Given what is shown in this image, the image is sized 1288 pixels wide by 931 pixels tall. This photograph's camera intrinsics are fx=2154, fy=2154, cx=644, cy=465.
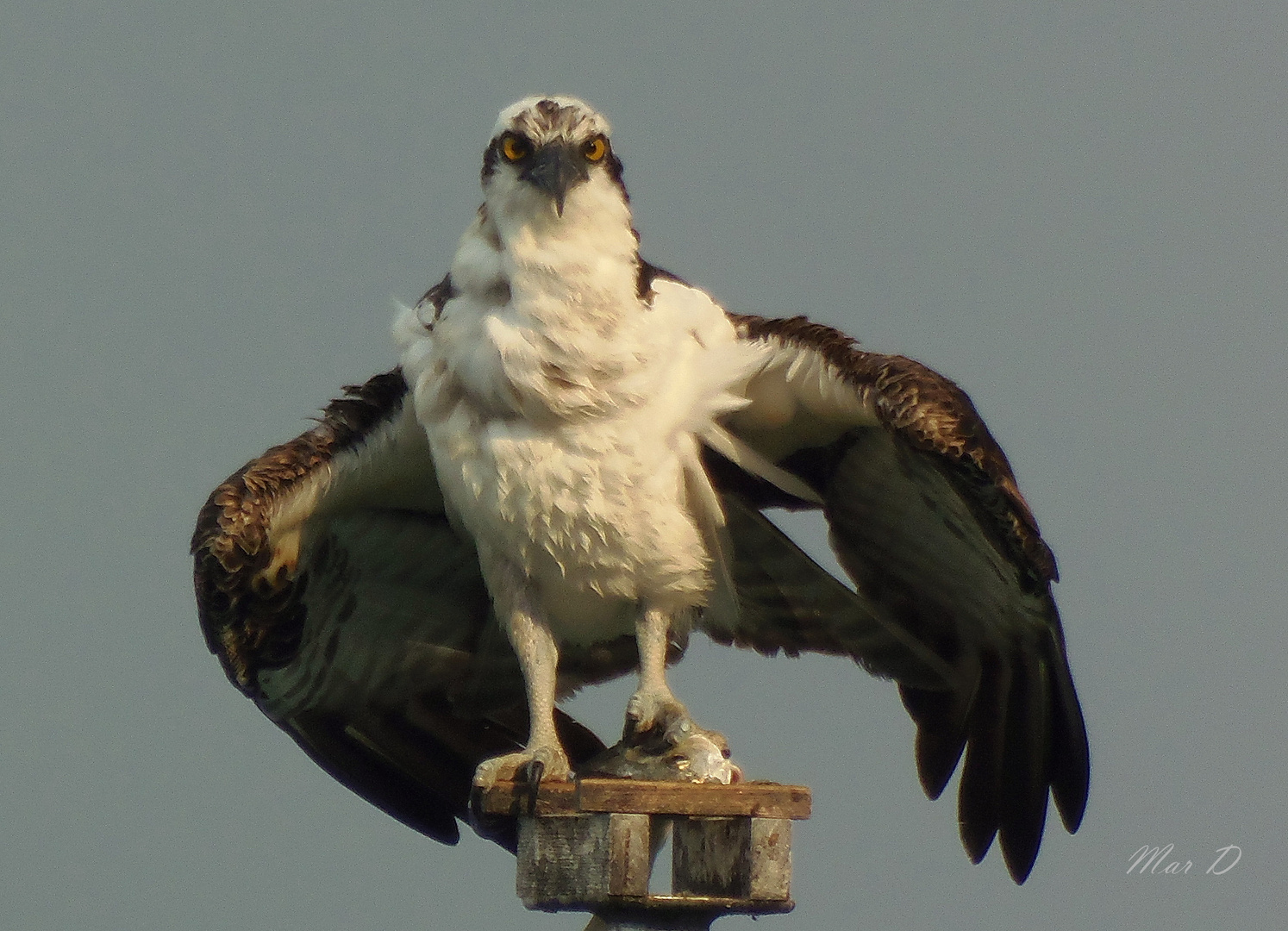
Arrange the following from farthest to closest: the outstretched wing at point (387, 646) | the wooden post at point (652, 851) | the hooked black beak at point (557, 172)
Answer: the outstretched wing at point (387, 646)
the hooked black beak at point (557, 172)
the wooden post at point (652, 851)

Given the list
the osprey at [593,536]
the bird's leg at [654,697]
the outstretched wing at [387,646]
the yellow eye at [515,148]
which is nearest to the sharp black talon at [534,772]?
the osprey at [593,536]

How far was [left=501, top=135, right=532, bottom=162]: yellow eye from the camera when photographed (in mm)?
8156

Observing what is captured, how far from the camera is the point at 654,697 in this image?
8.17m

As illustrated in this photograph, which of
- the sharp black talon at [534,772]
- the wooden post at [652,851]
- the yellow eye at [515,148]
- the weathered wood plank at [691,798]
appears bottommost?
the wooden post at [652,851]

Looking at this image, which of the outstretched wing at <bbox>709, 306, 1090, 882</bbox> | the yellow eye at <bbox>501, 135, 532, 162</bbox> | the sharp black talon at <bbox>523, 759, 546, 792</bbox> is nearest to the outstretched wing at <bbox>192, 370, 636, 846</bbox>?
the outstretched wing at <bbox>709, 306, 1090, 882</bbox>

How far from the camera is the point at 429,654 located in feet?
31.4

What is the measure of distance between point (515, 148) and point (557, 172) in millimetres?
265

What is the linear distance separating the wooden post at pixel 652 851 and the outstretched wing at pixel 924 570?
56.0 inches

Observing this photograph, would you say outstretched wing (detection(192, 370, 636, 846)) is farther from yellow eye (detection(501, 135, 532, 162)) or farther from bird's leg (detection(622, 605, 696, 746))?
yellow eye (detection(501, 135, 532, 162))

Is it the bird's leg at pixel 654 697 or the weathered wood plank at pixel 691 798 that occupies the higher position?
the bird's leg at pixel 654 697

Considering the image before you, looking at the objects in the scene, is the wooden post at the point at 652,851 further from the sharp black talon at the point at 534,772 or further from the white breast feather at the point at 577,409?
the white breast feather at the point at 577,409

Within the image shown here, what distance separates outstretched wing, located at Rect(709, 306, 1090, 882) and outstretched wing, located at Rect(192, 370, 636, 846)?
3.09 ft

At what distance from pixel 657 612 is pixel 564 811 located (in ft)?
3.78

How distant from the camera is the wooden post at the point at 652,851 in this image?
7.26 m
